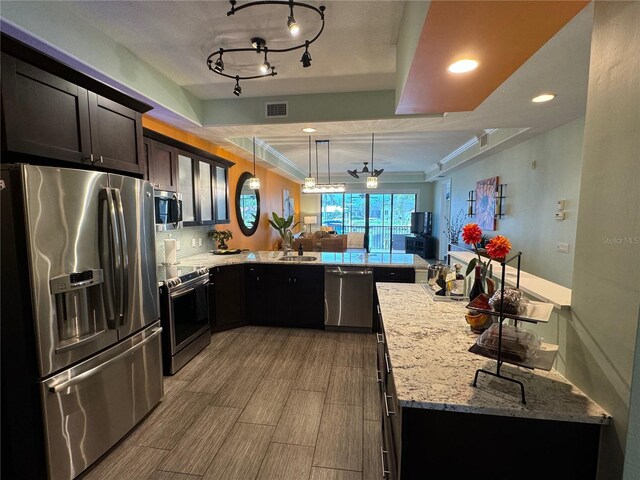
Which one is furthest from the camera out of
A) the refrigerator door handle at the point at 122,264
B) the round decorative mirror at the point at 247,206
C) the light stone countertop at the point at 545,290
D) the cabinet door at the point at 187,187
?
the round decorative mirror at the point at 247,206

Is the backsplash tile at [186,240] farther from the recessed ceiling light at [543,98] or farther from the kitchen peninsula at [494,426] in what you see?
the recessed ceiling light at [543,98]

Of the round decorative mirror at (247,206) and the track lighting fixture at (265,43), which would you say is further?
the round decorative mirror at (247,206)

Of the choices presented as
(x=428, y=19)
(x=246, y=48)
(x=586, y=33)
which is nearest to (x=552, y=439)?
(x=428, y=19)

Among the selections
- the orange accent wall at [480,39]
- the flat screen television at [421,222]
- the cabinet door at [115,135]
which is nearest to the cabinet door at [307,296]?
the cabinet door at [115,135]

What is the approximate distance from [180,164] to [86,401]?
248cm

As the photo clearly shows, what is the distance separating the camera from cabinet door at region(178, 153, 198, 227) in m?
3.42

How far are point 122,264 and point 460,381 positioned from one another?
202cm

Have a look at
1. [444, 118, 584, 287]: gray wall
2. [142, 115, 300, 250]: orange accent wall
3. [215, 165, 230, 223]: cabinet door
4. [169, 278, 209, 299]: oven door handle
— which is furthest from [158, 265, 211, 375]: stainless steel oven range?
[444, 118, 584, 287]: gray wall

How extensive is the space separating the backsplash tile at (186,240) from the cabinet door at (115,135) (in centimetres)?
130

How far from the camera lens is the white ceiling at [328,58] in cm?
199

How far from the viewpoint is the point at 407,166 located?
890 cm

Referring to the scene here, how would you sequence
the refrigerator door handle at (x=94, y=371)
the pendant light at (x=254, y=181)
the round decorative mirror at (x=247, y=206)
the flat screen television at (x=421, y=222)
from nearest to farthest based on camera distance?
the refrigerator door handle at (x=94, y=371), the pendant light at (x=254, y=181), the round decorative mirror at (x=247, y=206), the flat screen television at (x=421, y=222)

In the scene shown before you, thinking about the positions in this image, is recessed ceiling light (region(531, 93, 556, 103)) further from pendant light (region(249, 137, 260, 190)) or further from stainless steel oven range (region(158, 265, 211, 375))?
stainless steel oven range (region(158, 265, 211, 375))

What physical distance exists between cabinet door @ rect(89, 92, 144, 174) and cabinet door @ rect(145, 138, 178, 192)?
54 centimetres
